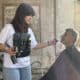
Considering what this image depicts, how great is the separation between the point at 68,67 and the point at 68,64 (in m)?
0.05

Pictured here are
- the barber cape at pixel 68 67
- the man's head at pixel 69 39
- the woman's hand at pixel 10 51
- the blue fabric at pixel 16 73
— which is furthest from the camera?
the man's head at pixel 69 39

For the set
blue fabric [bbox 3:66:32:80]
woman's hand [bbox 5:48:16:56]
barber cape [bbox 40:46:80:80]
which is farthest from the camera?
blue fabric [bbox 3:66:32:80]

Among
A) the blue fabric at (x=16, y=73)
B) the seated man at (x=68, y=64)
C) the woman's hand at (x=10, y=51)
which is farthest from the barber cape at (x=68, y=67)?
the woman's hand at (x=10, y=51)

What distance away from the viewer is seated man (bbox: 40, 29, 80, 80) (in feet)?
9.95

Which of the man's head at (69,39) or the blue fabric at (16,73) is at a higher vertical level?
the man's head at (69,39)

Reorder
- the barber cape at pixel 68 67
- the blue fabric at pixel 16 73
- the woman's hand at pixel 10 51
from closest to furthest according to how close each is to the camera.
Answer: the barber cape at pixel 68 67, the woman's hand at pixel 10 51, the blue fabric at pixel 16 73

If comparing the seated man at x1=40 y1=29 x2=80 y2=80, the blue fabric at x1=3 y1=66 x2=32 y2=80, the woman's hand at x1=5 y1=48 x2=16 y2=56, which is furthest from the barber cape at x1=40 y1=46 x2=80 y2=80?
the woman's hand at x1=5 y1=48 x2=16 y2=56

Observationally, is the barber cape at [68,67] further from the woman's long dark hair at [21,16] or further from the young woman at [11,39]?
the woman's long dark hair at [21,16]

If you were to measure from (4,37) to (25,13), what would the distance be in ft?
0.84

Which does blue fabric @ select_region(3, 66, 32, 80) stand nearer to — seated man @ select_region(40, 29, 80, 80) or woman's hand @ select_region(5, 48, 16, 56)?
woman's hand @ select_region(5, 48, 16, 56)

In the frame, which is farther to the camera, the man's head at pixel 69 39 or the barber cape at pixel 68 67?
the man's head at pixel 69 39

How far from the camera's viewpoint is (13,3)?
19.9 ft

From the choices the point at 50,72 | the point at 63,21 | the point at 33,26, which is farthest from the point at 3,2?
the point at 50,72

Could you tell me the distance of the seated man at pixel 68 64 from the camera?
3033 mm
